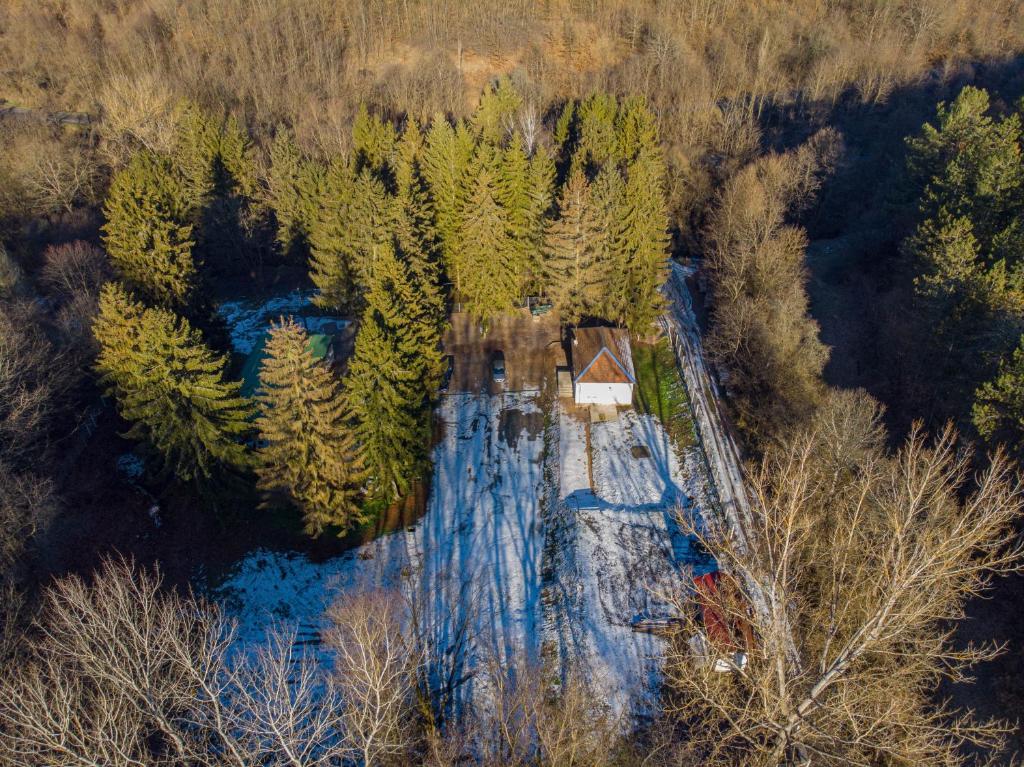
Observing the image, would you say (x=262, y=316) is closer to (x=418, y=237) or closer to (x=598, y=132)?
(x=418, y=237)

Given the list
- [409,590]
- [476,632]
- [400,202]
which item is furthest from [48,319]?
[476,632]

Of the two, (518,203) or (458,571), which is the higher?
(518,203)

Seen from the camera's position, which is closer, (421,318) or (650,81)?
(421,318)

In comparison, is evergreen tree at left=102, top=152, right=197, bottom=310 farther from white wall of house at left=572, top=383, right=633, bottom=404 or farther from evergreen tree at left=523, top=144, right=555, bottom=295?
white wall of house at left=572, top=383, right=633, bottom=404

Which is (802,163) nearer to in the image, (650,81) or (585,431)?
(650,81)

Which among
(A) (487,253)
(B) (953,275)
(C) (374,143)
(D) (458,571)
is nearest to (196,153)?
(C) (374,143)

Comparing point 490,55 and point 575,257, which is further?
point 490,55

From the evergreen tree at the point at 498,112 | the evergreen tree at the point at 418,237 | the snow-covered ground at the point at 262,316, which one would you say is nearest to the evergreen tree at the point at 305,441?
the evergreen tree at the point at 418,237
